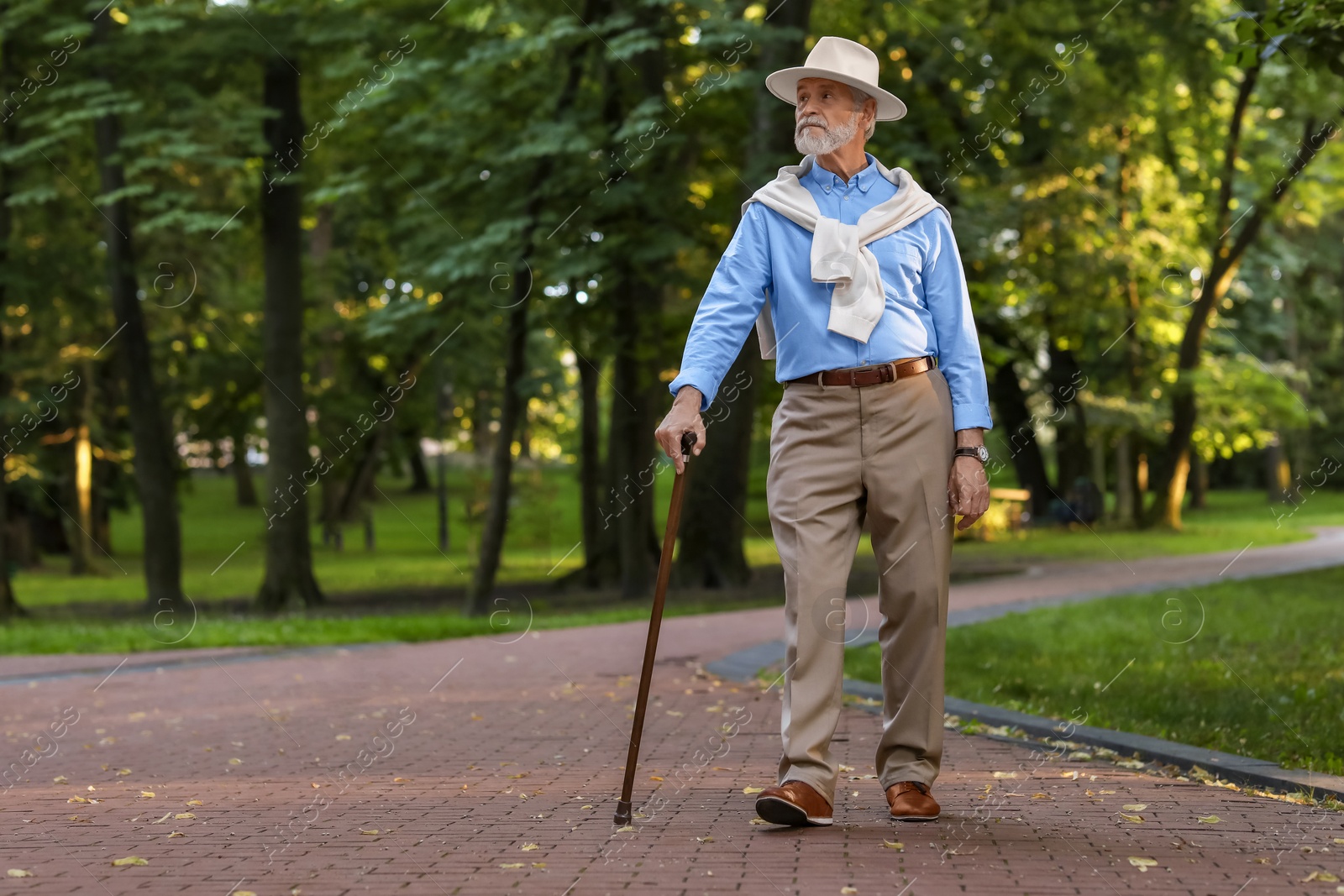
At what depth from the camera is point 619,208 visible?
15.9 m

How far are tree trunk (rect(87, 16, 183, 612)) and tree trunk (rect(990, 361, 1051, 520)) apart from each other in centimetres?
1456

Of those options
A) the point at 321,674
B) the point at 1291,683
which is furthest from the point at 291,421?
the point at 1291,683

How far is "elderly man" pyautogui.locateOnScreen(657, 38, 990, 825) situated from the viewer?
479 centimetres

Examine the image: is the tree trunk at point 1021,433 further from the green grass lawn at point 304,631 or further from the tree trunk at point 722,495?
the green grass lawn at point 304,631

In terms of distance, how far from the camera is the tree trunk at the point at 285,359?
18.9m

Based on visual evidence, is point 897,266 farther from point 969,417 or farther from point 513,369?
point 513,369

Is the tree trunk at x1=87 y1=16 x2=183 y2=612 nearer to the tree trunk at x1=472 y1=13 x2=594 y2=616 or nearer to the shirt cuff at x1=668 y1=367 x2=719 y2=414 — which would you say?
the tree trunk at x1=472 y1=13 x2=594 y2=616

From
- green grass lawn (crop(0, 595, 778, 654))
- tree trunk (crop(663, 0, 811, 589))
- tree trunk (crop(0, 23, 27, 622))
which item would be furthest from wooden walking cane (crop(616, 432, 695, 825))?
tree trunk (crop(0, 23, 27, 622))

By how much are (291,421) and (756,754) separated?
13.7 metres

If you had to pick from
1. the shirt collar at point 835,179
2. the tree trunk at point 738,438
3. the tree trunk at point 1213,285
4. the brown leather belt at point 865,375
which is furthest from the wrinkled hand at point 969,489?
the tree trunk at point 1213,285

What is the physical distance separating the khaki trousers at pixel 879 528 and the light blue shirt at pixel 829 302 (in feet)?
0.31

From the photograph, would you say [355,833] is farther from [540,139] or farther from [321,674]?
[540,139]

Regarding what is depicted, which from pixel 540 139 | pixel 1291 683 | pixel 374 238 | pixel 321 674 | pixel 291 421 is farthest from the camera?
pixel 374 238

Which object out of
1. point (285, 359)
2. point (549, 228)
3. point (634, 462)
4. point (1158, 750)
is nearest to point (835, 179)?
point (1158, 750)
